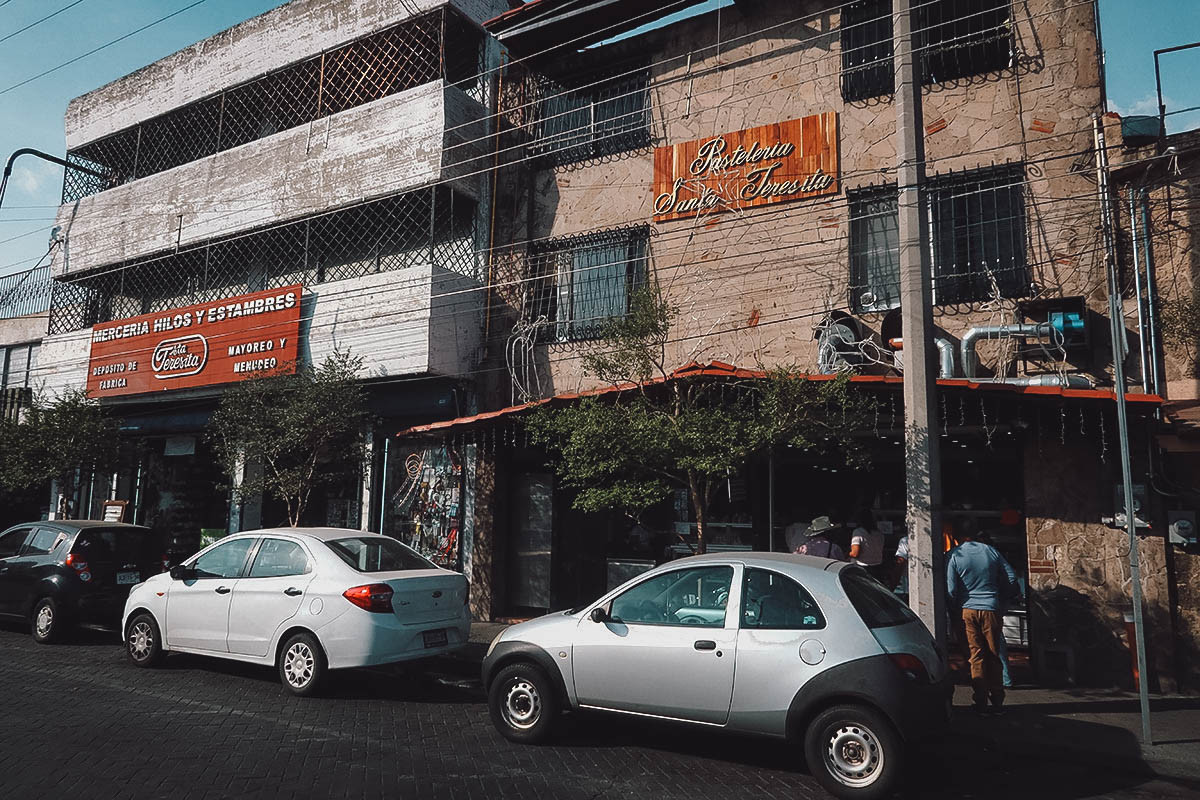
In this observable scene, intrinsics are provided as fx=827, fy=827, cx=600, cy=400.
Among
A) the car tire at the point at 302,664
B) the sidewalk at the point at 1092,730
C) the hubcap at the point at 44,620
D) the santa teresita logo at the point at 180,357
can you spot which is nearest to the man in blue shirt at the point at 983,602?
the sidewalk at the point at 1092,730

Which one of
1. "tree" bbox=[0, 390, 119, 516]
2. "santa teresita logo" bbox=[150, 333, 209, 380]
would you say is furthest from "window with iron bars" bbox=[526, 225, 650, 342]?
"tree" bbox=[0, 390, 119, 516]

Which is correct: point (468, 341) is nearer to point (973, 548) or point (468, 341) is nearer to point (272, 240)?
point (272, 240)

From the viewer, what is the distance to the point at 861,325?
37.3ft

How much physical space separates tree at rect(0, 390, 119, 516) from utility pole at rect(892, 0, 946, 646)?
15724 mm

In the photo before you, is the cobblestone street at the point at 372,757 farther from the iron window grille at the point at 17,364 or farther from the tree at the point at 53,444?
the iron window grille at the point at 17,364

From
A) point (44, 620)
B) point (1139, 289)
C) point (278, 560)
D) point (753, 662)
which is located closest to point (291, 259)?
point (44, 620)

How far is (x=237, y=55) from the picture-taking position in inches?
703

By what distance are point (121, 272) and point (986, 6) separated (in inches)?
736

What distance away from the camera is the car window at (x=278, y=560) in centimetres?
841

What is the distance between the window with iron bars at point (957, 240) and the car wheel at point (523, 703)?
23.9 ft

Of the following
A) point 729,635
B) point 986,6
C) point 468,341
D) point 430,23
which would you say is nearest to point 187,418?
point 468,341

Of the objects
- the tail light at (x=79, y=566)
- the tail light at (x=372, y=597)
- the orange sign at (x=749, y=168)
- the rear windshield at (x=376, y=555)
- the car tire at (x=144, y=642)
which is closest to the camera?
the tail light at (x=372, y=597)

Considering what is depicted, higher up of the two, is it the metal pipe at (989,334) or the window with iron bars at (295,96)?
the window with iron bars at (295,96)

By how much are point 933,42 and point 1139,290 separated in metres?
4.64
